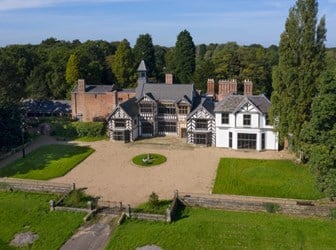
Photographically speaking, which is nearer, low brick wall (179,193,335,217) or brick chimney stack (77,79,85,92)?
low brick wall (179,193,335,217)

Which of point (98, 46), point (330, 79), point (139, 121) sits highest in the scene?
point (98, 46)

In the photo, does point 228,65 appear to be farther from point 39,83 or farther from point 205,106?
point 39,83

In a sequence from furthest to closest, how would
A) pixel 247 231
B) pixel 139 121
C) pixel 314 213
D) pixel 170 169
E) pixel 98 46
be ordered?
pixel 98 46 → pixel 139 121 → pixel 170 169 → pixel 314 213 → pixel 247 231

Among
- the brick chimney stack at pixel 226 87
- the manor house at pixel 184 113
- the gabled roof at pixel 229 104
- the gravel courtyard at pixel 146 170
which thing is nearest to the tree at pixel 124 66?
the manor house at pixel 184 113

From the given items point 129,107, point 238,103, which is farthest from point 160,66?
point 238,103

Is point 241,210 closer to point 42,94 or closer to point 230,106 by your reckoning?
point 230,106

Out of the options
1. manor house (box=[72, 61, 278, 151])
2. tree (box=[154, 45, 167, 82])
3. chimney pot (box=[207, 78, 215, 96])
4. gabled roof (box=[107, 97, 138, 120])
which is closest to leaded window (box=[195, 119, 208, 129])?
manor house (box=[72, 61, 278, 151])

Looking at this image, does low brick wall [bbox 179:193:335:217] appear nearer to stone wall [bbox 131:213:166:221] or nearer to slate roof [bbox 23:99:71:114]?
stone wall [bbox 131:213:166:221]

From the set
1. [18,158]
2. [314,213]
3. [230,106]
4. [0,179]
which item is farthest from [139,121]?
[314,213]
